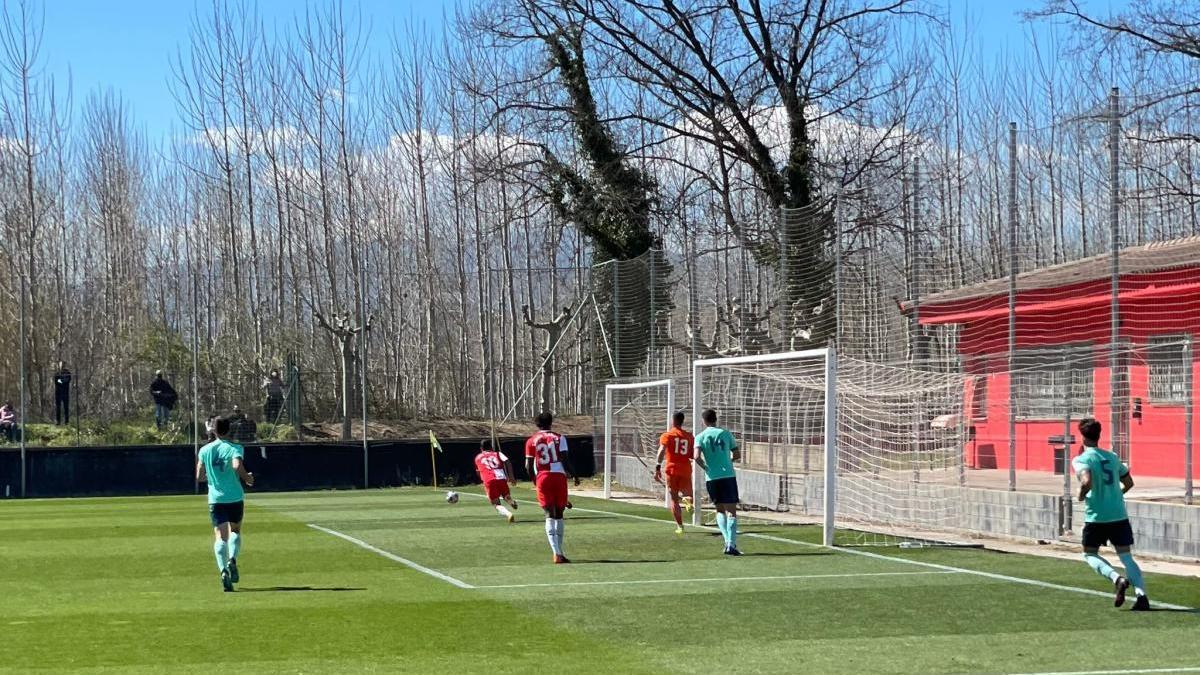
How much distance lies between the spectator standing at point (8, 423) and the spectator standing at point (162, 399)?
3474mm

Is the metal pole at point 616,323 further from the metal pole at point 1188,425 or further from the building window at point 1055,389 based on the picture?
the metal pole at point 1188,425

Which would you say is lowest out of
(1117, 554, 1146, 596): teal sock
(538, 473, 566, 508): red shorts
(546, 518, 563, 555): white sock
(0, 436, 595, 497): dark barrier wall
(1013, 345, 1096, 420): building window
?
(0, 436, 595, 497): dark barrier wall

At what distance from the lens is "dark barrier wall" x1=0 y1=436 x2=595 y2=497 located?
129 ft

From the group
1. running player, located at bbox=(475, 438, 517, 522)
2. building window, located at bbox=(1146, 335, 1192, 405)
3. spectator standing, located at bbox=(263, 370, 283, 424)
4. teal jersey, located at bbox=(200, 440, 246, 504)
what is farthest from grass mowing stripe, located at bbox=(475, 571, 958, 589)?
spectator standing, located at bbox=(263, 370, 283, 424)

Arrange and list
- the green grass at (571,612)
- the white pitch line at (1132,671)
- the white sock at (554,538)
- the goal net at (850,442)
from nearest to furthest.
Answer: the white pitch line at (1132,671), the green grass at (571,612), the white sock at (554,538), the goal net at (850,442)

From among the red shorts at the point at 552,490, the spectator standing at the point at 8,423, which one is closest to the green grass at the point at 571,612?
the red shorts at the point at 552,490

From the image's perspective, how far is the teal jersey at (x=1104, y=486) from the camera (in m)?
13.1

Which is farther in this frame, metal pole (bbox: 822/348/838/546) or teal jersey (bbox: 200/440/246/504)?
metal pole (bbox: 822/348/838/546)

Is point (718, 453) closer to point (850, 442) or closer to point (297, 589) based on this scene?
point (297, 589)

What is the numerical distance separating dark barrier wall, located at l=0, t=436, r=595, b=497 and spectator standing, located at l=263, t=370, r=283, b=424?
1249mm

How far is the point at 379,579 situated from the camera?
16578mm

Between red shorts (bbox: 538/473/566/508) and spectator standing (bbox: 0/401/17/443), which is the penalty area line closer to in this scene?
Answer: red shorts (bbox: 538/473/566/508)

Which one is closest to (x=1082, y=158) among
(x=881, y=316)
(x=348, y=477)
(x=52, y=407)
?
(x=881, y=316)

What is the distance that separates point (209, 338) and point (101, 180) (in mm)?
10041
